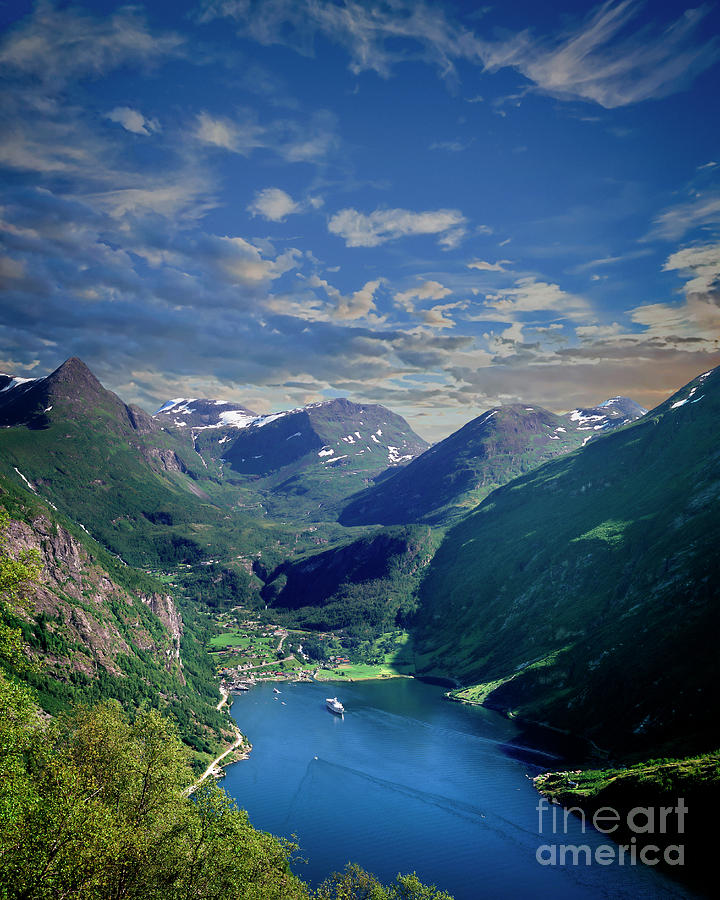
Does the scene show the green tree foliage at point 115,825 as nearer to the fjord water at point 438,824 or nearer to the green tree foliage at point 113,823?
the green tree foliage at point 113,823

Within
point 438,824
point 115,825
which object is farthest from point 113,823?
point 438,824

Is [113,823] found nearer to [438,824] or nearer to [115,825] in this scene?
[115,825]

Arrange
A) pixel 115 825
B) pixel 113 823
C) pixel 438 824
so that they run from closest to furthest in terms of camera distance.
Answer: pixel 113 823
pixel 115 825
pixel 438 824

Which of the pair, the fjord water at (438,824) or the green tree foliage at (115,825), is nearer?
the green tree foliage at (115,825)

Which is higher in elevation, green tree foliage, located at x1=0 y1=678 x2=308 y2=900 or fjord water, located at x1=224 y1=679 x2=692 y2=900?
green tree foliage, located at x1=0 y1=678 x2=308 y2=900

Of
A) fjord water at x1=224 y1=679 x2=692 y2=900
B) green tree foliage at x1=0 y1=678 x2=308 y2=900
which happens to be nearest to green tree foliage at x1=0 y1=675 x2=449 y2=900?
green tree foliage at x1=0 y1=678 x2=308 y2=900

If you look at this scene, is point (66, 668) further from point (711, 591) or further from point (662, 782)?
point (711, 591)

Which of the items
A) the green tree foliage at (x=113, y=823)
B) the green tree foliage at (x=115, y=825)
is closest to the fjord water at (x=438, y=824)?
the green tree foliage at (x=115, y=825)

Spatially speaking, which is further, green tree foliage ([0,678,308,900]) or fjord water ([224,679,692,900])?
fjord water ([224,679,692,900])

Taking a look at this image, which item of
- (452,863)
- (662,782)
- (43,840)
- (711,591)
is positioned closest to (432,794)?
(452,863)

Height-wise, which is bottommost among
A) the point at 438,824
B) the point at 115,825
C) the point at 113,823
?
the point at 438,824

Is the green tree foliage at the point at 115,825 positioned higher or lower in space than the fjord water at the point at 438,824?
higher

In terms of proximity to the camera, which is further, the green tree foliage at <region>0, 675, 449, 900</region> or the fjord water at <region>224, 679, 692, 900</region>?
the fjord water at <region>224, 679, 692, 900</region>

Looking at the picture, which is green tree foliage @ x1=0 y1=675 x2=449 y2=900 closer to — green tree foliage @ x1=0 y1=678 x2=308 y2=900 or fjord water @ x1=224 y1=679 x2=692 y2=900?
green tree foliage @ x1=0 y1=678 x2=308 y2=900
